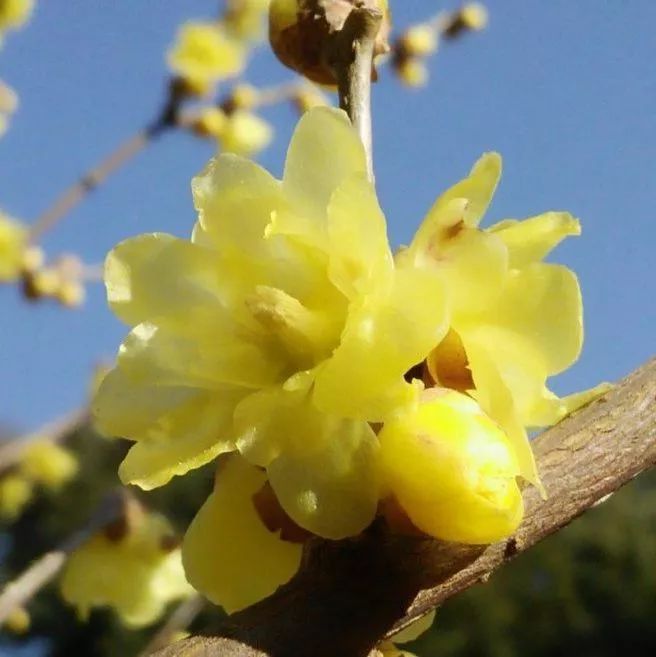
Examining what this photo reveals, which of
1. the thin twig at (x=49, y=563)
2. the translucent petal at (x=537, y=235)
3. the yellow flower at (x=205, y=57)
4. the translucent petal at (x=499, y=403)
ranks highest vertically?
the yellow flower at (x=205, y=57)

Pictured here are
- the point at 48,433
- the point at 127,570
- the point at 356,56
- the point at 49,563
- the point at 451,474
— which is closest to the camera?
the point at 451,474

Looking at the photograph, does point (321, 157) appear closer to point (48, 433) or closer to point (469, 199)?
point (469, 199)

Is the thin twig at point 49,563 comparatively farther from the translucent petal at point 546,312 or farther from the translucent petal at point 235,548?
the translucent petal at point 546,312

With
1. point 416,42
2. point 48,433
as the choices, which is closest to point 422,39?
point 416,42

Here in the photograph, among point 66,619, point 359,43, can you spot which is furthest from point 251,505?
point 66,619

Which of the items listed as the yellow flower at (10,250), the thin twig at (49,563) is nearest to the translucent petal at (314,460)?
the thin twig at (49,563)

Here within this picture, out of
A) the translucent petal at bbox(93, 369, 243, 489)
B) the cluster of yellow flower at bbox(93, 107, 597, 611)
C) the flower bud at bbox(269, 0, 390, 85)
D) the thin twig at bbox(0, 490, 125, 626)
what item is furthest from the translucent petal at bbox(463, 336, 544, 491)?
the thin twig at bbox(0, 490, 125, 626)
